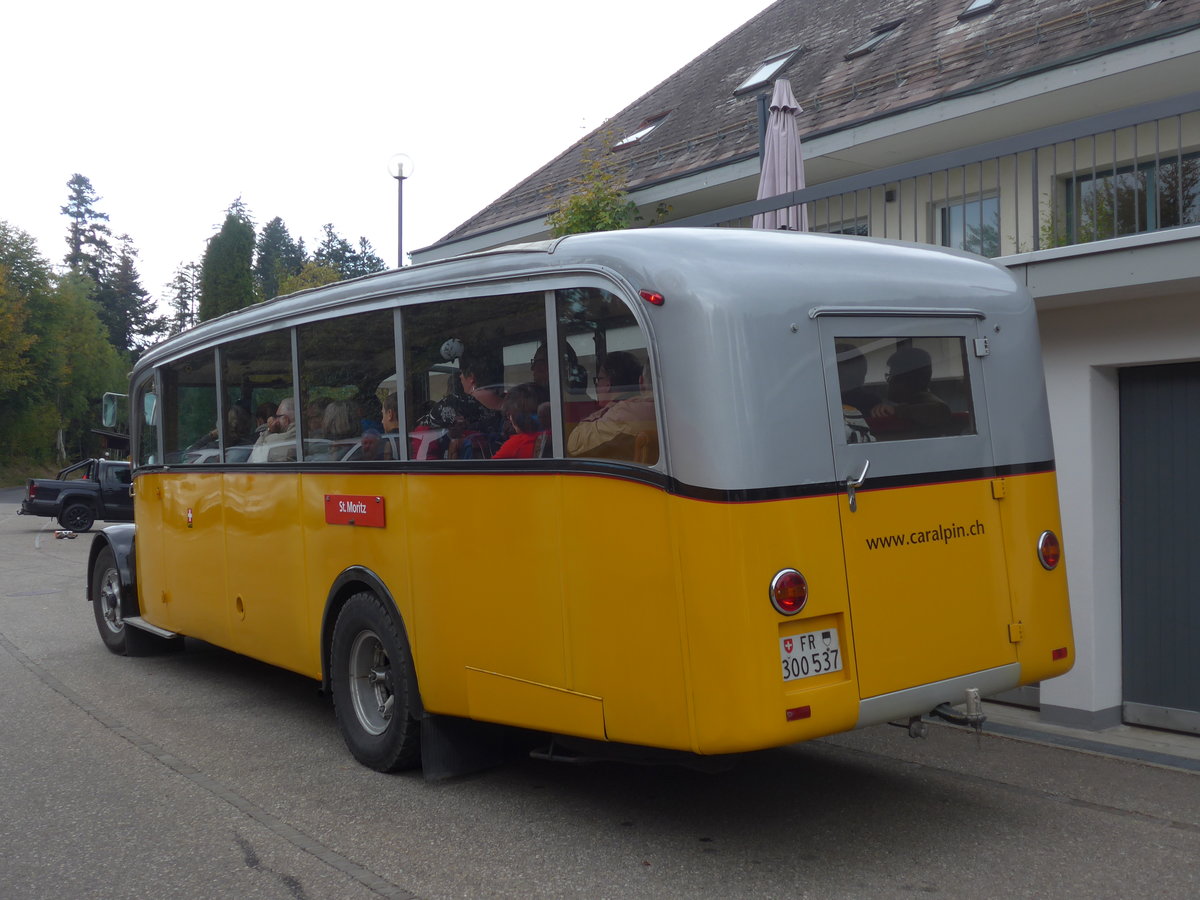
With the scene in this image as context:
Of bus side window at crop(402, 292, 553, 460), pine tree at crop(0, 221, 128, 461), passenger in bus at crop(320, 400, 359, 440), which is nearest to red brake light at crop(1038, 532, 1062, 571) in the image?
bus side window at crop(402, 292, 553, 460)

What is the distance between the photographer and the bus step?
913 centimetres

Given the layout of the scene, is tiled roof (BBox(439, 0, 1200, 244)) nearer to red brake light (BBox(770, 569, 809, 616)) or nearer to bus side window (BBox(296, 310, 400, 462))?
bus side window (BBox(296, 310, 400, 462))

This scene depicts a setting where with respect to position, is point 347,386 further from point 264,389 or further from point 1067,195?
point 1067,195

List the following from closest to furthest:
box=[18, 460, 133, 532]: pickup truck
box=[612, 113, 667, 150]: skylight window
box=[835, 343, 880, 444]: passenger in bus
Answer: box=[835, 343, 880, 444]: passenger in bus → box=[612, 113, 667, 150]: skylight window → box=[18, 460, 133, 532]: pickup truck

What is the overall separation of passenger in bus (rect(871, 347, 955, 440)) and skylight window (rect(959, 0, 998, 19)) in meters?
10.9

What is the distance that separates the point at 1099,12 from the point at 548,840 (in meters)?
10.8

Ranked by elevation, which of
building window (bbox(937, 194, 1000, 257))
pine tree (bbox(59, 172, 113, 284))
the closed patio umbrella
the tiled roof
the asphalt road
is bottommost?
the asphalt road

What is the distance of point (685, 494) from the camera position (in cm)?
457

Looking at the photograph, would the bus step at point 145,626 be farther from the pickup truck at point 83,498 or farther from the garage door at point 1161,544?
the pickup truck at point 83,498

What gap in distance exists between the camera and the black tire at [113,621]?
10.1 metres

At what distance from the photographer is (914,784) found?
20.0 ft

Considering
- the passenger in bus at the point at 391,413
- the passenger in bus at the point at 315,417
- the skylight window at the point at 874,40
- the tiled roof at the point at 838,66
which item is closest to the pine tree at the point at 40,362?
the tiled roof at the point at 838,66

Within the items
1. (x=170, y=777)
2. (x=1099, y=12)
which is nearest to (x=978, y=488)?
(x=170, y=777)

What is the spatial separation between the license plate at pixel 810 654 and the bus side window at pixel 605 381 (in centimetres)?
91
